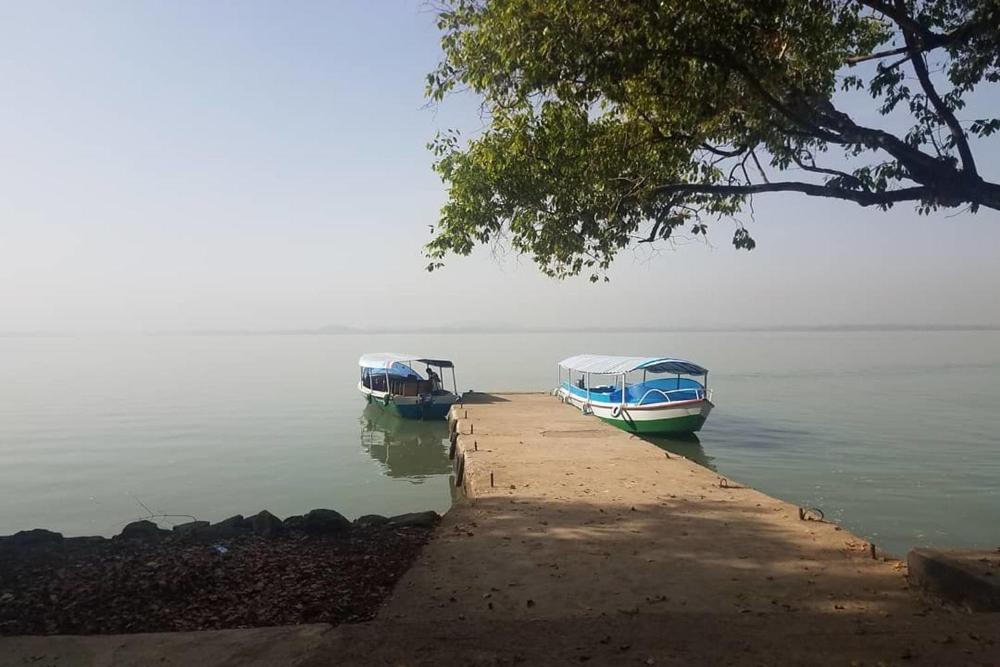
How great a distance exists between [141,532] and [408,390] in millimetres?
24526

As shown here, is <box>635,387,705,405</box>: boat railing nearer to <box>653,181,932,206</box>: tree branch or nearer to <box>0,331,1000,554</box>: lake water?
<box>0,331,1000,554</box>: lake water

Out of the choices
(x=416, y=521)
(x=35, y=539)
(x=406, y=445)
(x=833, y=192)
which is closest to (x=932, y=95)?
(x=833, y=192)

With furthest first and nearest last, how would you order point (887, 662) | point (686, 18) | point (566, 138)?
point (566, 138), point (686, 18), point (887, 662)

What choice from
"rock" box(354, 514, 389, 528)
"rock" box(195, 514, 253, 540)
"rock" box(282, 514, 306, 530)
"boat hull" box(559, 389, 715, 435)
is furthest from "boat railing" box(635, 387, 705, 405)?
"rock" box(195, 514, 253, 540)

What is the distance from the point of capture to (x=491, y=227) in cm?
951

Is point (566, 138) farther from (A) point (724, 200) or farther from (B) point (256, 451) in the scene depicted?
(B) point (256, 451)

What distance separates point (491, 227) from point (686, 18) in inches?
153

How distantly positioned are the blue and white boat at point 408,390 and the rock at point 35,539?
76.4 ft

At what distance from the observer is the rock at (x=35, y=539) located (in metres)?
8.13

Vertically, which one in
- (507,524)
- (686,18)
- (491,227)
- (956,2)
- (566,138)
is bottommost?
(507,524)

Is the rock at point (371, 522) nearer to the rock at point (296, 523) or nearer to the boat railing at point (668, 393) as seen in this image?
the rock at point (296, 523)

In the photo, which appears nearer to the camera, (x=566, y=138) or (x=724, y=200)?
(x=566, y=138)

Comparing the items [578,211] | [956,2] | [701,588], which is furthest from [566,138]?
[701,588]

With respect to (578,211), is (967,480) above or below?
below
